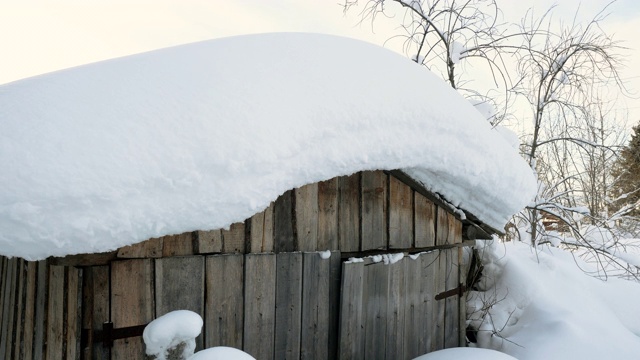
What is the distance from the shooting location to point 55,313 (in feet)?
9.52

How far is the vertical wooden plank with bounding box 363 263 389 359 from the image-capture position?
13.1 ft

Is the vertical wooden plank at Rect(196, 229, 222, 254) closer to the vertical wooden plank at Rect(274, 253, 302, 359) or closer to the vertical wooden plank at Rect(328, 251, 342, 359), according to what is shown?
the vertical wooden plank at Rect(274, 253, 302, 359)

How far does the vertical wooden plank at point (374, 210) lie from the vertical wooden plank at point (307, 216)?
1.48 feet

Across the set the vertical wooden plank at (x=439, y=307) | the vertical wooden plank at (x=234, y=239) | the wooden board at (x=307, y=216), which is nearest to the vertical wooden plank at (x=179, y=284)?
the vertical wooden plank at (x=234, y=239)

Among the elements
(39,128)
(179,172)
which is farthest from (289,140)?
(39,128)

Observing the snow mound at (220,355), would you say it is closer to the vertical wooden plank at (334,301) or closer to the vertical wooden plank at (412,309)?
the vertical wooden plank at (334,301)

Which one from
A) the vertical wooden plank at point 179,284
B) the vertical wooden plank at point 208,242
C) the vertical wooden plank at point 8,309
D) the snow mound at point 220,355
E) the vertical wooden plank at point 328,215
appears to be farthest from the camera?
the vertical wooden plank at point 328,215


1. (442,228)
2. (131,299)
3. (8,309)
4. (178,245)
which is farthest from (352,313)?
(8,309)

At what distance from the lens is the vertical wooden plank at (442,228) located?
4.57 m

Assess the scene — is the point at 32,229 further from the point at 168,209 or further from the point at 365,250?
the point at 365,250

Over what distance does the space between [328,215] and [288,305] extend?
68 cm

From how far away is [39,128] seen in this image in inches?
98.6

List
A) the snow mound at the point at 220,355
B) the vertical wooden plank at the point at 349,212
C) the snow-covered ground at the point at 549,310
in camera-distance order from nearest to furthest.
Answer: the snow mound at the point at 220,355 → the vertical wooden plank at the point at 349,212 → the snow-covered ground at the point at 549,310

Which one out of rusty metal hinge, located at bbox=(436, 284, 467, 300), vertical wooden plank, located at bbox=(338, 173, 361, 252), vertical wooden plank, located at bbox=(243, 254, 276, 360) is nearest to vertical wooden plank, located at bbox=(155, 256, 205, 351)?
vertical wooden plank, located at bbox=(243, 254, 276, 360)
